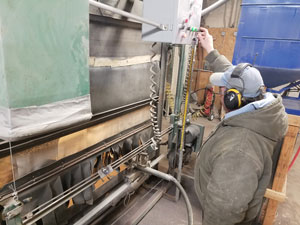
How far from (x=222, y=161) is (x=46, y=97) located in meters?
0.79

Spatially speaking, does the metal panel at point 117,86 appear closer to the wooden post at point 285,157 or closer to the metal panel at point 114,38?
the metal panel at point 114,38

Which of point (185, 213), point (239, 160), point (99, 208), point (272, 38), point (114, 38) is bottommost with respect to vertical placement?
point (185, 213)

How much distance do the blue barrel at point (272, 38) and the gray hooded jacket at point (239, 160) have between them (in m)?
1.43

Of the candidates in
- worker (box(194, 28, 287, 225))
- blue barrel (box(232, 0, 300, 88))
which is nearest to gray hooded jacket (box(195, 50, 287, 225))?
worker (box(194, 28, 287, 225))

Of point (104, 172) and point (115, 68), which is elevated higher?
point (115, 68)

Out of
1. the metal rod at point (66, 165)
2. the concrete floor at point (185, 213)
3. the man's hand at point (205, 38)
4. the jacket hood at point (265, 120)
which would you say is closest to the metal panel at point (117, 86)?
the metal rod at point (66, 165)

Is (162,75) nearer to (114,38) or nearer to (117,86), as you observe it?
(117,86)

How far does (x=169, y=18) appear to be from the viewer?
108 cm

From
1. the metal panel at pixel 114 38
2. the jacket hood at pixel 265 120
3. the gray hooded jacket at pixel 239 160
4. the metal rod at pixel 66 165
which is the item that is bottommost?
the metal rod at pixel 66 165

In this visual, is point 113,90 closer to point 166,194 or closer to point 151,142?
point 151,142

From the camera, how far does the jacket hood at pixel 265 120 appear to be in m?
1.01

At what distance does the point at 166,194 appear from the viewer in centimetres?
234

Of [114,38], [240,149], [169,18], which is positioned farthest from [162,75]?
[240,149]

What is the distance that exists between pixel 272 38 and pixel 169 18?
165 cm
